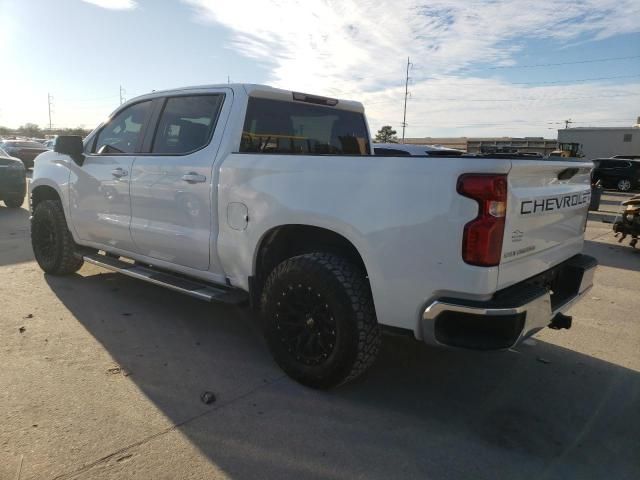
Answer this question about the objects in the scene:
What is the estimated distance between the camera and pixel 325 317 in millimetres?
2992

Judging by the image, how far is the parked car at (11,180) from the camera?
10.7m

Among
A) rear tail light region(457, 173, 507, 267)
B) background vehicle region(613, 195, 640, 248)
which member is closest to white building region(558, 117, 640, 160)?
background vehicle region(613, 195, 640, 248)

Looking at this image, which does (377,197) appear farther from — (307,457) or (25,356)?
(25,356)

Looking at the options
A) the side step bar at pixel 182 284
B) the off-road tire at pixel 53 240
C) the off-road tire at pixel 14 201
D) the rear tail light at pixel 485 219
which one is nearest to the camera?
the rear tail light at pixel 485 219

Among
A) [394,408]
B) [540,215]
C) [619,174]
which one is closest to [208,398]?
[394,408]

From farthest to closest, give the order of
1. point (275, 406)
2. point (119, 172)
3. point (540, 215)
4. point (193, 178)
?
1. point (119, 172)
2. point (193, 178)
3. point (275, 406)
4. point (540, 215)

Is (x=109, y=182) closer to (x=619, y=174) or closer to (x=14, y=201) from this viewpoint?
(x=14, y=201)

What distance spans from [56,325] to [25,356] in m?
0.63

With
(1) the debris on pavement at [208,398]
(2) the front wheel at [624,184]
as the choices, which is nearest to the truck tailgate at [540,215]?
(1) the debris on pavement at [208,398]

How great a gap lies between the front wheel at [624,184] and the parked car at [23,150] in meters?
25.1

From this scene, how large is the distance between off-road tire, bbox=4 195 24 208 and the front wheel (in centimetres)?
2320

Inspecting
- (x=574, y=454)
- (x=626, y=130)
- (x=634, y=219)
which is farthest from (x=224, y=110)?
(x=626, y=130)

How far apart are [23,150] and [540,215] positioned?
2320cm

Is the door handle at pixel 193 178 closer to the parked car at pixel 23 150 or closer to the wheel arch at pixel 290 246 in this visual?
the wheel arch at pixel 290 246
